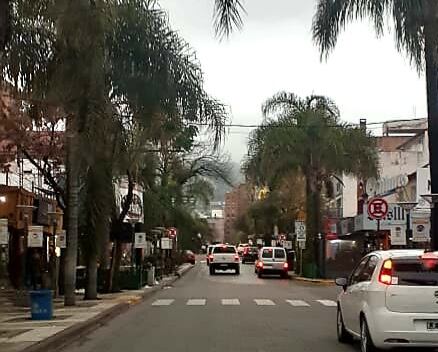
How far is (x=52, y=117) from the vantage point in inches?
838

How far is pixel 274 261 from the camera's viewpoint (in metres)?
54.6

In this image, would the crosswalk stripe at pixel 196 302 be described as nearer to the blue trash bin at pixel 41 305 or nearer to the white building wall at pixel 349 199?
the blue trash bin at pixel 41 305

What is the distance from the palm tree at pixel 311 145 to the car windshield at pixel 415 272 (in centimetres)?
3173

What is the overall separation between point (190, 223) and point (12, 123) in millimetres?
49306

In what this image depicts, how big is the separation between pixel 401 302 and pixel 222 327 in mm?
7527

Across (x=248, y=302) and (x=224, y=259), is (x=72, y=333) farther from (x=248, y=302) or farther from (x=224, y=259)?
(x=224, y=259)

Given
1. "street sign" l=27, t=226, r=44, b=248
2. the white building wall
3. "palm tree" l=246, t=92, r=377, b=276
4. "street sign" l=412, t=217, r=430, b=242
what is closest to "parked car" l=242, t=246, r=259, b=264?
the white building wall

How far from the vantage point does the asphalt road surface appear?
50.3 ft

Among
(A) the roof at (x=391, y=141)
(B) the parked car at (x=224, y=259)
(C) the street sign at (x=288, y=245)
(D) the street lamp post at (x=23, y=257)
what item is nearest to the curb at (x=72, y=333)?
(D) the street lamp post at (x=23, y=257)

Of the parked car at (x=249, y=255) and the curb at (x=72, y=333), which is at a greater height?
the parked car at (x=249, y=255)

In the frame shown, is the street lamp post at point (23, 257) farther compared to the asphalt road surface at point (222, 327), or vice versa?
the street lamp post at point (23, 257)

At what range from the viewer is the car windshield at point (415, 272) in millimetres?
12484

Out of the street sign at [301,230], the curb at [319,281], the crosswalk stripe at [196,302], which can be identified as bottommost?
the crosswalk stripe at [196,302]

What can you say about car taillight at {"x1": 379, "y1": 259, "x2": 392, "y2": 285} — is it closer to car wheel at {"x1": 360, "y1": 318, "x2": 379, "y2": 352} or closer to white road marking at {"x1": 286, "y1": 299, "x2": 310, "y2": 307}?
car wheel at {"x1": 360, "y1": 318, "x2": 379, "y2": 352}
